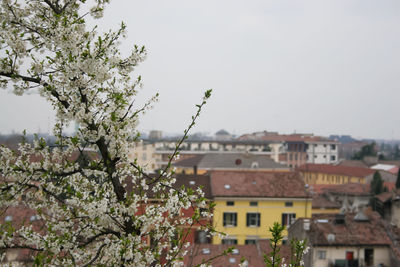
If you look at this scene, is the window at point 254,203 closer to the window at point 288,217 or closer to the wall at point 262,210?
the wall at point 262,210

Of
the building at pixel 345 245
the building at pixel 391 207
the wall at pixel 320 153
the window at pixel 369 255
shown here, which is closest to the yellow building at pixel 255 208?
the building at pixel 345 245

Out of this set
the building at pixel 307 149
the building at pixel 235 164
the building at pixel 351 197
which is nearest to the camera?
the building at pixel 351 197

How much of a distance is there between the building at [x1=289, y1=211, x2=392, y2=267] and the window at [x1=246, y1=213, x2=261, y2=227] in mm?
4914

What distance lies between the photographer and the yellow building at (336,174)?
56.7 m

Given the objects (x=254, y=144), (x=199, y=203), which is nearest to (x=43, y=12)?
A: (x=199, y=203)

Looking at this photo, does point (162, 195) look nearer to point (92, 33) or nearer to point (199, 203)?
point (199, 203)

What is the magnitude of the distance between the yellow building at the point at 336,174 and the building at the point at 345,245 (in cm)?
3927

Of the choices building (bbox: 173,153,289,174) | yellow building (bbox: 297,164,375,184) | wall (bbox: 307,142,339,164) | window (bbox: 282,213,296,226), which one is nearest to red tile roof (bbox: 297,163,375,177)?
yellow building (bbox: 297,164,375,184)

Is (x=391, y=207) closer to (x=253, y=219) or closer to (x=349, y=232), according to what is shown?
(x=253, y=219)

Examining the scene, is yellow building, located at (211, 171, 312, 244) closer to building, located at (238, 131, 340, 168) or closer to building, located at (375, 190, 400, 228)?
building, located at (375, 190, 400, 228)

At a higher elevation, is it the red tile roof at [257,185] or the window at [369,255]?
the red tile roof at [257,185]

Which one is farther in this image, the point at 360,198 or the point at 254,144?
the point at 254,144

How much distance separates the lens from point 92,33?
14.3ft

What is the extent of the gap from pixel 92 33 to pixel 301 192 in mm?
21659
